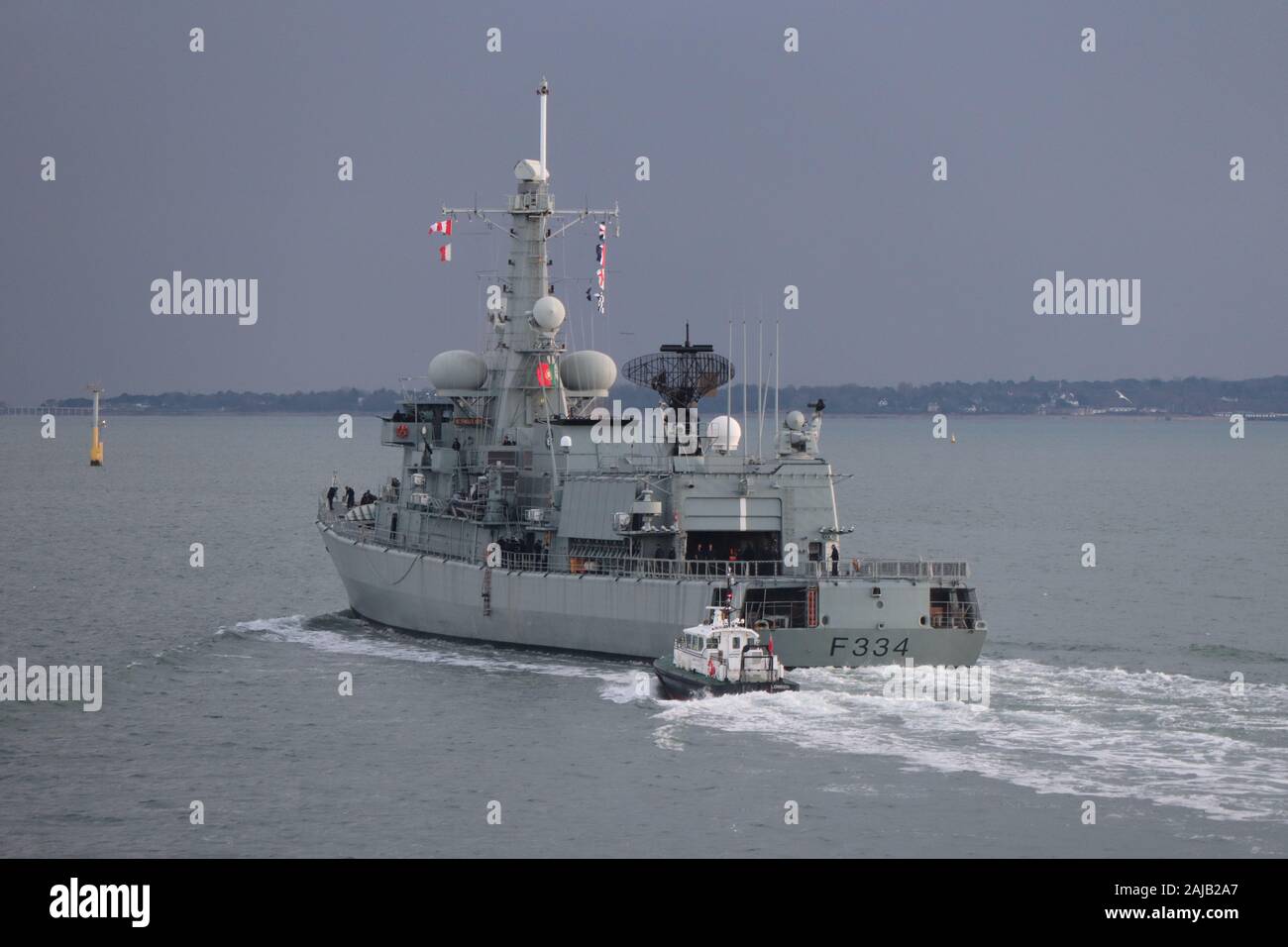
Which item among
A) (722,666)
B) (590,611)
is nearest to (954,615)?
(722,666)

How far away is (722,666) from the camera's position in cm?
4272

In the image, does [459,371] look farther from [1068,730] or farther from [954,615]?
[1068,730]

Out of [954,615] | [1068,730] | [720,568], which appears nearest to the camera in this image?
[1068,730]

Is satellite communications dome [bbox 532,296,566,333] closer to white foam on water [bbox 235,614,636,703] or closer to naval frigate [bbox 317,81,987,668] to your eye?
naval frigate [bbox 317,81,987,668]

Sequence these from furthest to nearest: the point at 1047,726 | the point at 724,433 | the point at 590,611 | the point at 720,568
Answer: the point at 724,433 < the point at 590,611 < the point at 720,568 < the point at 1047,726

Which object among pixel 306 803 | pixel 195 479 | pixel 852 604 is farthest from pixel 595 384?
pixel 195 479

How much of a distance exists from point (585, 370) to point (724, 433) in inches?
251

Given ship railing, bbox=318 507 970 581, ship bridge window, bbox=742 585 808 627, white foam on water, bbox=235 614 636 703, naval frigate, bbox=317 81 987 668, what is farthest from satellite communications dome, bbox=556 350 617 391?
ship bridge window, bbox=742 585 808 627

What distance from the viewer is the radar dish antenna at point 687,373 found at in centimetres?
5534

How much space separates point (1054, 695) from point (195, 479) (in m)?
126

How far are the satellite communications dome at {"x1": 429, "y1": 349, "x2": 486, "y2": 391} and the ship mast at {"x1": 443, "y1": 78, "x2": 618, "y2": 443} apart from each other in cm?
68

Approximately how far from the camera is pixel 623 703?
144 feet

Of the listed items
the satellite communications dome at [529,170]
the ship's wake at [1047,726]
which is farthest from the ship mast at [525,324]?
the ship's wake at [1047,726]

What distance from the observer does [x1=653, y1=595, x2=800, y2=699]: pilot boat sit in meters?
42.6
